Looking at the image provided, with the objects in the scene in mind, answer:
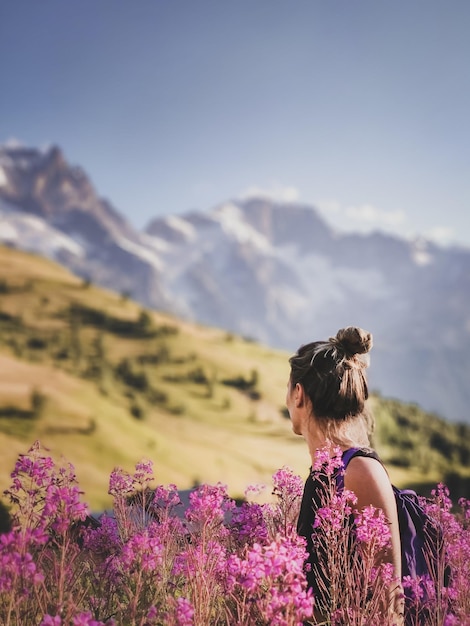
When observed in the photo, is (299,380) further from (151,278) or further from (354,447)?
(151,278)

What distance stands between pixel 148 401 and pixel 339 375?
11.9m

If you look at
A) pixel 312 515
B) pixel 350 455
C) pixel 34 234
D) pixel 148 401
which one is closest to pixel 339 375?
pixel 350 455

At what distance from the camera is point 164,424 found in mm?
13203

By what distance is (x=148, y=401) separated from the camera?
13.6 meters

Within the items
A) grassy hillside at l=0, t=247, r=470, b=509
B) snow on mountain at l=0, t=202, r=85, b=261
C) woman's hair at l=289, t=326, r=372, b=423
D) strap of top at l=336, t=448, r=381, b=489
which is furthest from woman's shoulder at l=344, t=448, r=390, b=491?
snow on mountain at l=0, t=202, r=85, b=261

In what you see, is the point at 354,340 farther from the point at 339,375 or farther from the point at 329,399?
the point at 329,399

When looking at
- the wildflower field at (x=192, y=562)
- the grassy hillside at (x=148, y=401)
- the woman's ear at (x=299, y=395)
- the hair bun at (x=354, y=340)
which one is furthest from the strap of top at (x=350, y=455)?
the grassy hillside at (x=148, y=401)

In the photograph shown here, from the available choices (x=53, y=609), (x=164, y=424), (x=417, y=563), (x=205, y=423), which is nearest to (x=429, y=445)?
(x=205, y=423)

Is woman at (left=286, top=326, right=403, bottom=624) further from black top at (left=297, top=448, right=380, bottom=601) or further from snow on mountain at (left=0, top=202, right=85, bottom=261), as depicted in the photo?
snow on mountain at (left=0, top=202, right=85, bottom=261)

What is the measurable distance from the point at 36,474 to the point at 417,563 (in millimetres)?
1747

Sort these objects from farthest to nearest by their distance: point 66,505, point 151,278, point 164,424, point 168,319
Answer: point 151,278 < point 168,319 < point 164,424 < point 66,505

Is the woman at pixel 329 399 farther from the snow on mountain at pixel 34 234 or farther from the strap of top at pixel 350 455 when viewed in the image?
the snow on mountain at pixel 34 234

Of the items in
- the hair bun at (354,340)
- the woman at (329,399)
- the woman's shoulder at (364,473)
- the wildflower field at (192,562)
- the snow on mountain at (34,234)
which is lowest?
the wildflower field at (192,562)

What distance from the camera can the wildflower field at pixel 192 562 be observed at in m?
1.45
